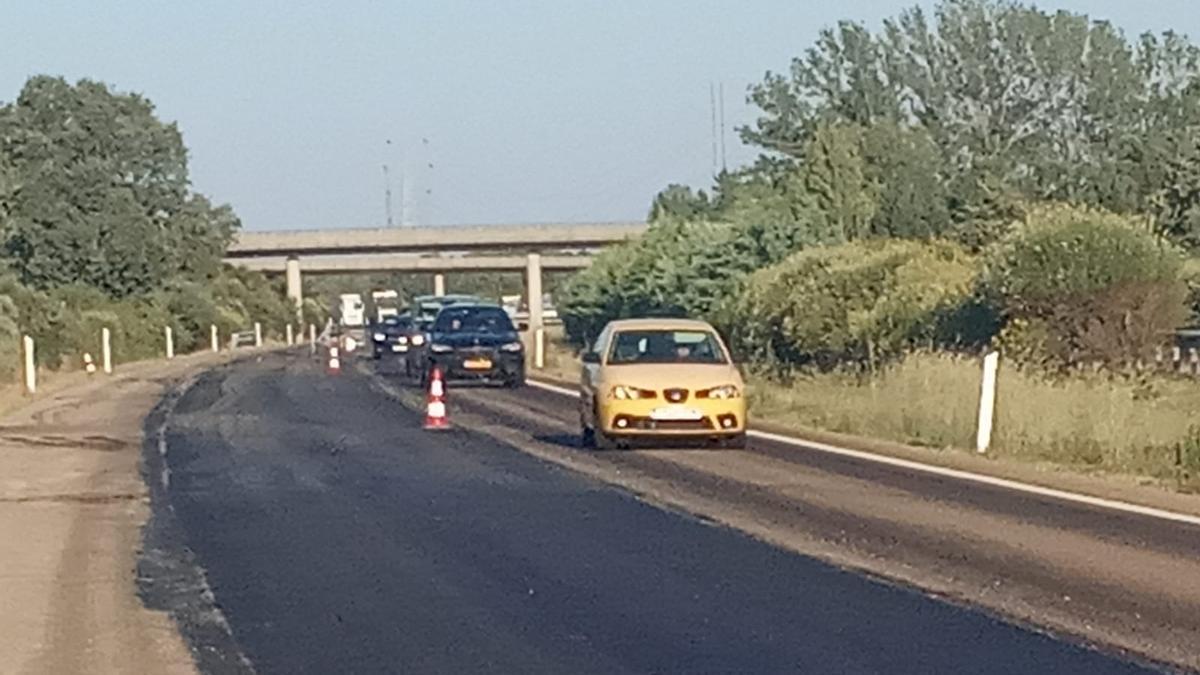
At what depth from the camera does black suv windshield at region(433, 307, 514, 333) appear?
47.1 metres

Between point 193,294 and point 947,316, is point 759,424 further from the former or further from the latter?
point 193,294

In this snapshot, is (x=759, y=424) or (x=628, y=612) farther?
(x=759, y=424)

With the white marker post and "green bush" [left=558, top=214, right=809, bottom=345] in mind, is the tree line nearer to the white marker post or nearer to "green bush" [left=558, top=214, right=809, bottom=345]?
"green bush" [left=558, top=214, right=809, bottom=345]

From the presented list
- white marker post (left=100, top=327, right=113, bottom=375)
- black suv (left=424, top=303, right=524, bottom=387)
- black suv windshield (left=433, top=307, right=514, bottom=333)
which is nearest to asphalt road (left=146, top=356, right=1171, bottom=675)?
black suv (left=424, top=303, right=524, bottom=387)

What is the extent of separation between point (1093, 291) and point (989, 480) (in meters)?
15.4

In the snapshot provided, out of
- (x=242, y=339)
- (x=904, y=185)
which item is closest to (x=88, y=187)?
(x=242, y=339)

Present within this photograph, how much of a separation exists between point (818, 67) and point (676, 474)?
171ft

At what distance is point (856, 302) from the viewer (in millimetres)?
44562

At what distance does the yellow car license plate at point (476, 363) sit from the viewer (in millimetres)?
46094

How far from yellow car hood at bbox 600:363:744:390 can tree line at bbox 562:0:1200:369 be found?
9.79m

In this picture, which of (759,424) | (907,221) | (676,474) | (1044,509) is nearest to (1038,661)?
(1044,509)

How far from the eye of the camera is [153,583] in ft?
49.5

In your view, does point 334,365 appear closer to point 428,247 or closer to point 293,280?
point 428,247

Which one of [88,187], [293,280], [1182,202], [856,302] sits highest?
[88,187]
